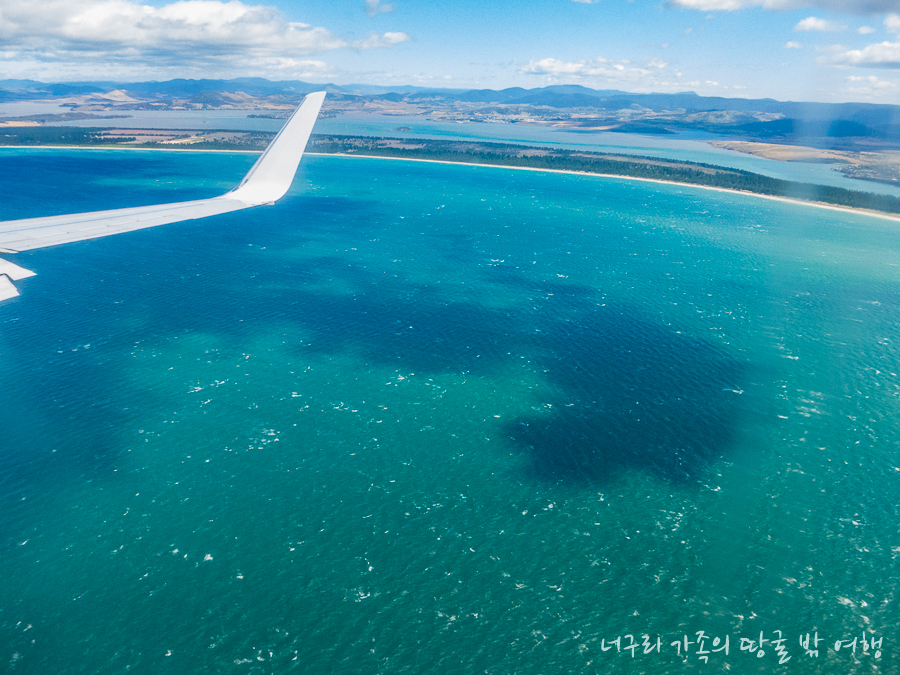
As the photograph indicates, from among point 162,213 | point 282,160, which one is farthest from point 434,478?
point 162,213

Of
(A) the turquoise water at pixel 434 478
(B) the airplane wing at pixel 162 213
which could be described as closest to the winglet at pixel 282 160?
(B) the airplane wing at pixel 162 213

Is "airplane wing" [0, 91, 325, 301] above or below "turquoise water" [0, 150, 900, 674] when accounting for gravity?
above

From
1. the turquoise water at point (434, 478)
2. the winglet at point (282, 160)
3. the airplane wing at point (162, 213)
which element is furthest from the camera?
the winglet at point (282, 160)

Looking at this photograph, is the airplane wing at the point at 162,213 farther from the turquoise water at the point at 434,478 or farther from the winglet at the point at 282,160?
the turquoise water at the point at 434,478

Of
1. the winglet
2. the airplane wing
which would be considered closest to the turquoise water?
the airplane wing

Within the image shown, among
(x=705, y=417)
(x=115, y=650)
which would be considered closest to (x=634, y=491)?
(x=705, y=417)

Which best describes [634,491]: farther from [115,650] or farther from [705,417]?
[115,650]

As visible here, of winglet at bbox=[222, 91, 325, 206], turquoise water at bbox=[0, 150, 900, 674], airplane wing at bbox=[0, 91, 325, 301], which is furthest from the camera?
winglet at bbox=[222, 91, 325, 206]

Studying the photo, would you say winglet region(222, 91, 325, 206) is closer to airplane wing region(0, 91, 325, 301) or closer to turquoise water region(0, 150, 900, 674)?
airplane wing region(0, 91, 325, 301)
